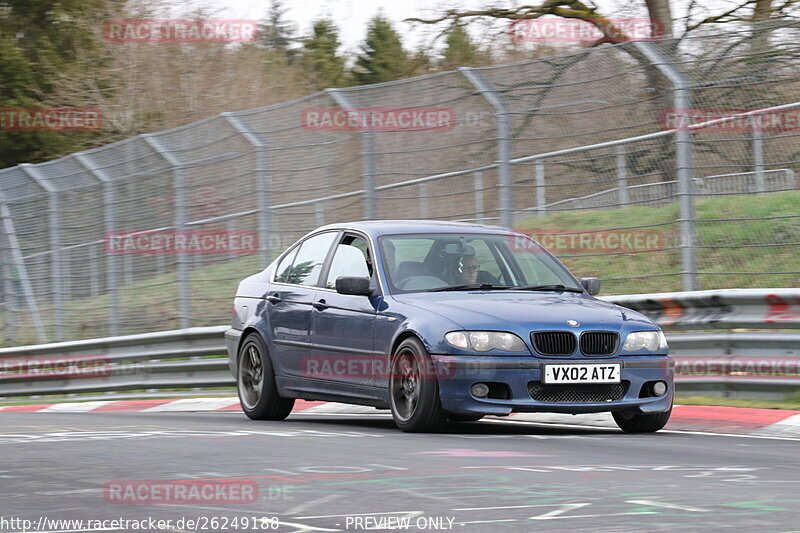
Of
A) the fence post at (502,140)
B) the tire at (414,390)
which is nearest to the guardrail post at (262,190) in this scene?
the fence post at (502,140)

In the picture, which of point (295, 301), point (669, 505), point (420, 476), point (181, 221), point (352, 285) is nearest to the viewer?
point (669, 505)

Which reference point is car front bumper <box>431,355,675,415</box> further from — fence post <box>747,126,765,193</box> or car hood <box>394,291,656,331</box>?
fence post <box>747,126,765,193</box>

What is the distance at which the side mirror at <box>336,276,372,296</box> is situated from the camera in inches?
377

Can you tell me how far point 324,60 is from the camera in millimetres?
48781

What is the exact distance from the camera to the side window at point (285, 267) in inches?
439

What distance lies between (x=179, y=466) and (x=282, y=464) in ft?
1.66

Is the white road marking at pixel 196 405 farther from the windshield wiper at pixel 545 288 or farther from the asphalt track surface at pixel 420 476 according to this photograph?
the windshield wiper at pixel 545 288

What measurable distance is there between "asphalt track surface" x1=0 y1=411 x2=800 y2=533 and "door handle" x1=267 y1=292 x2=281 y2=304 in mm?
1436

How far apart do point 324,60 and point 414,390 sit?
4070cm

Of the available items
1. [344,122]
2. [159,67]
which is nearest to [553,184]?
[344,122]

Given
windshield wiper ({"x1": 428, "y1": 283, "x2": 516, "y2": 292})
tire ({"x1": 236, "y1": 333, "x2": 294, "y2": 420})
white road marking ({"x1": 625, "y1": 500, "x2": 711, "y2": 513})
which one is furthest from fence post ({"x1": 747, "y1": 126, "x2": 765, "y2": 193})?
white road marking ({"x1": 625, "y1": 500, "x2": 711, "y2": 513})

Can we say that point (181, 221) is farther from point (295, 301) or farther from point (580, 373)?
point (580, 373)

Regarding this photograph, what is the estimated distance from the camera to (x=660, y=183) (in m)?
11.9

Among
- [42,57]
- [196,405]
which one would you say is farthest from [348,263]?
[42,57]
